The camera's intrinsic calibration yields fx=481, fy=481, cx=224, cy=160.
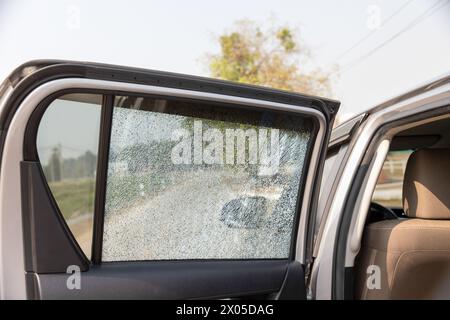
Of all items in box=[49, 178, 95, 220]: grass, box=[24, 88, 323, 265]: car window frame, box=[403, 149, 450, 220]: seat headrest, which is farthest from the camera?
box=[403, 149, 450, 220]: seat headrest

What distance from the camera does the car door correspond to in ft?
5.24

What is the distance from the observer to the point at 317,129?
1.97m

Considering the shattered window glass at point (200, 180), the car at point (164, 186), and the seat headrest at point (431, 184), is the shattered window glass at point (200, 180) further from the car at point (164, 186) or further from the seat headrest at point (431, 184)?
the seat headrest at point (431, 184)

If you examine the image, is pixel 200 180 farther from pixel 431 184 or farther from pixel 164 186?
pixel 431 184

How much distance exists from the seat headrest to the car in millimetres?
361

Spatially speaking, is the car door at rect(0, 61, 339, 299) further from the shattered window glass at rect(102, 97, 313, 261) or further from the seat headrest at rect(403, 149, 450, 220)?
the seat headrest at rect(403, 149, 450, 220)

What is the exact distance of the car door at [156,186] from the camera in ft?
5.24

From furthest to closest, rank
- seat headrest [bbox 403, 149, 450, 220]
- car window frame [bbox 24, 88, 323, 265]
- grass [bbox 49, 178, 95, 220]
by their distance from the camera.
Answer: seat headrest [bbox 403, 149, 450, 220], grass [bbox 49, 178, 95, 220], car window frame [bbox 24, 88, 323, 265]

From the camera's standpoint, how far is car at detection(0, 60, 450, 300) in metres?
1.60

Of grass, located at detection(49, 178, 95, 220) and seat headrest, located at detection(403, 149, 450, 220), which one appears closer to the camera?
grass, located at detection(49, 178, 95, 220)

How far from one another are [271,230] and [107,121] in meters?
0.80

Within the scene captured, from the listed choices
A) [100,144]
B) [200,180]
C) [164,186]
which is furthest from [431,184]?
[100,144]

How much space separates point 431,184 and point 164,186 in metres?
1.43

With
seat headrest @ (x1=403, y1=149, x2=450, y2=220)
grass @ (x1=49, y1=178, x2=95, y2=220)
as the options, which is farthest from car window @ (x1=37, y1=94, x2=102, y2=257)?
seat headrest @ (x1=403, y1=149, x2=450, y2=220)
